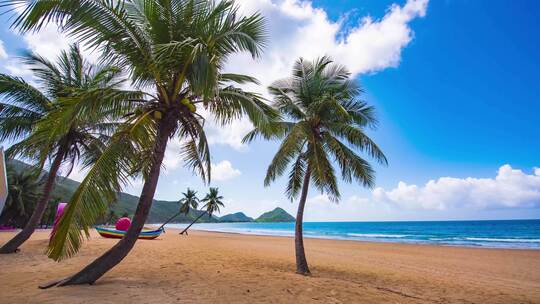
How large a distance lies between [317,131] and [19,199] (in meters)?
37.7

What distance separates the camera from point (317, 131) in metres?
9.31

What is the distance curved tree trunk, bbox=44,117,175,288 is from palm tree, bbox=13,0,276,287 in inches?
0.6

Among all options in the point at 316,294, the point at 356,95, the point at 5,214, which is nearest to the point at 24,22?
the point at 316,294

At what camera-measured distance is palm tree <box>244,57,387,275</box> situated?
29.1ft

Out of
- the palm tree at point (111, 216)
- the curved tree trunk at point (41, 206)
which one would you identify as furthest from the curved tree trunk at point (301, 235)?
the palm tree at point (111, 216)

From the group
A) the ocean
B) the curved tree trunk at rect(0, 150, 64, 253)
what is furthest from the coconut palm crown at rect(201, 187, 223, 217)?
the curved tree trunk at rect(0, 150, 64, 253)

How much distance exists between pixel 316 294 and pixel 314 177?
4444mm

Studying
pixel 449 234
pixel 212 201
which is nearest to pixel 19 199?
pixel 212 201

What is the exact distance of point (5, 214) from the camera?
34.5 metres

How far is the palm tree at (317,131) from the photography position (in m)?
8.88

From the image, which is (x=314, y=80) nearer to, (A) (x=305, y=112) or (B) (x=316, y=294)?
(A) (x=305, y=112)

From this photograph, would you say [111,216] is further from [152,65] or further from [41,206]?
[152,65]

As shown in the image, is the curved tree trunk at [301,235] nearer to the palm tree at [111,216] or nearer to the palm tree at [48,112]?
the palm tree at [48,112]

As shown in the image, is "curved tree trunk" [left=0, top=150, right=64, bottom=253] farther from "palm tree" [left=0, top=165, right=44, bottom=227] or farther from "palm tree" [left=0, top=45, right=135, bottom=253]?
"palm tree" [left=0, top=165, right=44, bottom=227]
